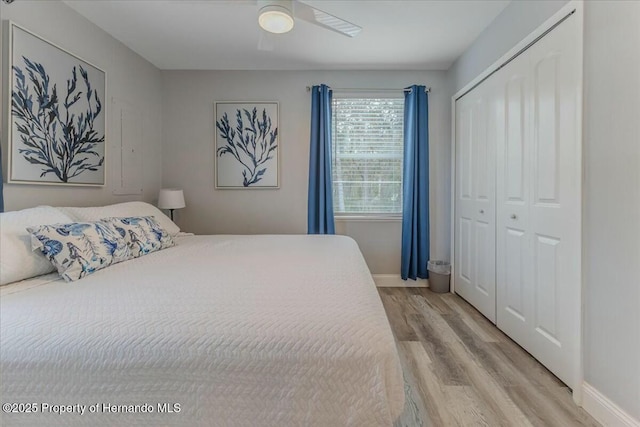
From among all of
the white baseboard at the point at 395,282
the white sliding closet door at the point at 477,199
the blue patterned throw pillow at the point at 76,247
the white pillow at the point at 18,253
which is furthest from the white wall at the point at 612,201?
the white pillow at the point at 18,253

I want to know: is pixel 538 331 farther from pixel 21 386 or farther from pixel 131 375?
pixel 21 386

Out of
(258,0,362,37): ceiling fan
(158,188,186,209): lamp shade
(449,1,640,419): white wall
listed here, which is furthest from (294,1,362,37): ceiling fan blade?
(158,188,186,209): lamp shade

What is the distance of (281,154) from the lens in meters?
3.45

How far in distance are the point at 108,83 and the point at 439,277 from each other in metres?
3.70

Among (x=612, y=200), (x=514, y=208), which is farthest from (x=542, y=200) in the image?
(x=612, y=200)

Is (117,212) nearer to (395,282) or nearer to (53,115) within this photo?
(53,115)

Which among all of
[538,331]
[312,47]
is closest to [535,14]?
[312,47]

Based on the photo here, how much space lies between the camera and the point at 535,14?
6.21ft

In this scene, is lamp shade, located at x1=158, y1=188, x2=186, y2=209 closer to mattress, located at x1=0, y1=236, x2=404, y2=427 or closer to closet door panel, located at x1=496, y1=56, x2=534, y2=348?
mattress, located at x1=0, y1=236, x2=404, y2=427

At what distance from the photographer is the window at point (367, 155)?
3.45 metres

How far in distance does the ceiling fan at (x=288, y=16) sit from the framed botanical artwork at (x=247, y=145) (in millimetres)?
1616

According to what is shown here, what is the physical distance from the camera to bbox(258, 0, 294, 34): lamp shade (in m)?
1.62

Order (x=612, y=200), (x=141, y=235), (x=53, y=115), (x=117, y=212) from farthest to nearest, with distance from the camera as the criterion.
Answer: (x=117, y=212)
(x=53, y=115)
(x=141, y=235)
(x=612, y=200)

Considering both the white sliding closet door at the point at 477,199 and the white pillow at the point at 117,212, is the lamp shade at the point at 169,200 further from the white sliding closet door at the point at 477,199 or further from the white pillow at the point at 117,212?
the white sliding closet door at the point at 477,199
